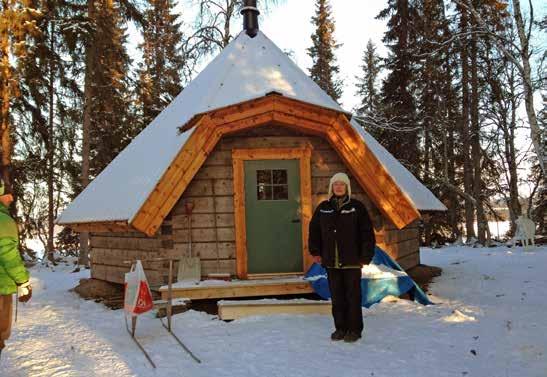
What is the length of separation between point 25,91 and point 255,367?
14.4 meters

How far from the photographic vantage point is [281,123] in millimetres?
7363

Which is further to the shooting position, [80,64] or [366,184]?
[80,64]

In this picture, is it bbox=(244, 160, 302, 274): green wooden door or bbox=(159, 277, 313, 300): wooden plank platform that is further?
bbox=(244, 160, 302, 274): green wooden door

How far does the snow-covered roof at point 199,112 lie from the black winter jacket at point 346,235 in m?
2.33

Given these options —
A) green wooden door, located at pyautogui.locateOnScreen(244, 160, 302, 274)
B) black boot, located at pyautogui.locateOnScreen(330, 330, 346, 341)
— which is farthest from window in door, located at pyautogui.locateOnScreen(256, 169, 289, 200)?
black boot, located at pyautogui.locateOnScreen(330, 330, 346, 341)

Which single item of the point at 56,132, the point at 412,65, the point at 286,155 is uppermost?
the point at 412,65

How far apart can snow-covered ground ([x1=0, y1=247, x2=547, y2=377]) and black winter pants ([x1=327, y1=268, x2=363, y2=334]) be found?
0.76 ft

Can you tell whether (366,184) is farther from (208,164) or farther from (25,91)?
(25,91)

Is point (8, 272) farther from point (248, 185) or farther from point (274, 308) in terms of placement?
point (248, 185)

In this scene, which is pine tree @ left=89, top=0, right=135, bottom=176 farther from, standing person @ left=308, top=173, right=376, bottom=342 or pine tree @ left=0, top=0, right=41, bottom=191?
standing person @ left=308, top=173, right=376, bottom=342

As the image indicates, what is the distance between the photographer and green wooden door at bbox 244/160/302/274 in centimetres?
741

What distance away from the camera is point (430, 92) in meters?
19.6

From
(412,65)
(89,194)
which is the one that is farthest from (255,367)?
(412,65)

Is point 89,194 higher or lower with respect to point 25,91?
lower
